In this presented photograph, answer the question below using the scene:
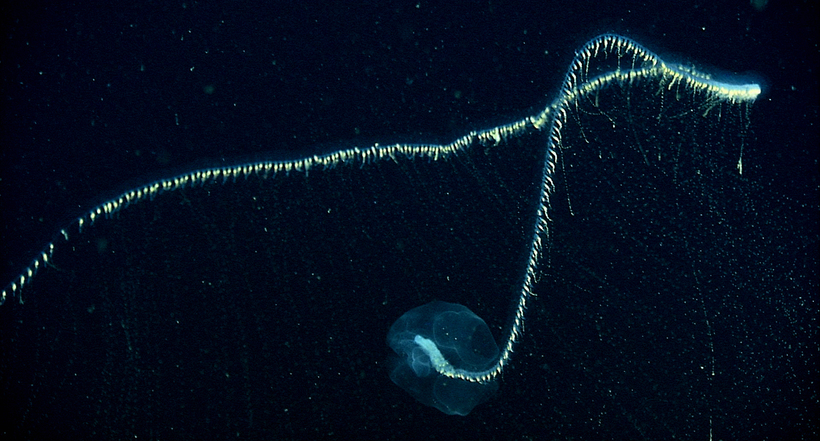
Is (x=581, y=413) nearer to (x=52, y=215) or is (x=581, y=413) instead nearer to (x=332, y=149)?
(x=332, y=149)

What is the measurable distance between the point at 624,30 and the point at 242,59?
4.00 feet

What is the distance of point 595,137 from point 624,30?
36 centimetres

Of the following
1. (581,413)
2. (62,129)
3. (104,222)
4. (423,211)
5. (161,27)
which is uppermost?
(161,27)

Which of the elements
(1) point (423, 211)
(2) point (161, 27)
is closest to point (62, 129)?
(2) point (161, 27)

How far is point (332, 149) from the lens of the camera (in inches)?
57.7

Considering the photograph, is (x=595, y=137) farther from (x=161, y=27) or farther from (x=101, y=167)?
(x=101, y=167)

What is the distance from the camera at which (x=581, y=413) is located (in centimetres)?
159

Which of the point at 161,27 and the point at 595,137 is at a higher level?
the point at 161,27

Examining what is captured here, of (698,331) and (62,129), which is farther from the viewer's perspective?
(698,331)

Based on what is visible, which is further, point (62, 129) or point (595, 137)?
point (595, 137)

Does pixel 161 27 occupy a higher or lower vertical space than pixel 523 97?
higher

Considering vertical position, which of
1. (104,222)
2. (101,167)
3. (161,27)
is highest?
(161,27)

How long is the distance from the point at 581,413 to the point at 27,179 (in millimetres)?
1905

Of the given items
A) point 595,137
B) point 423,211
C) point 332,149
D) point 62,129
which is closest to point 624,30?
point 595,137
